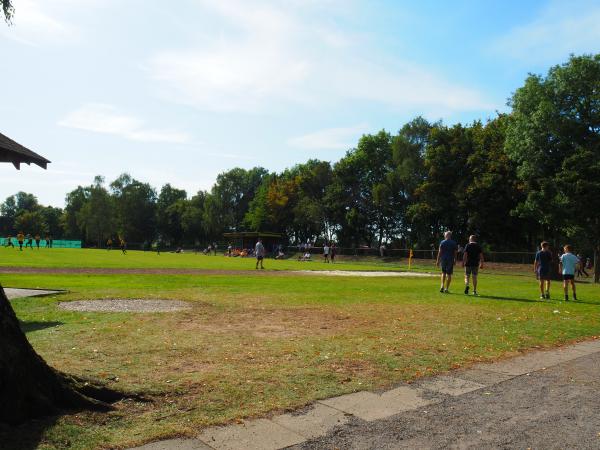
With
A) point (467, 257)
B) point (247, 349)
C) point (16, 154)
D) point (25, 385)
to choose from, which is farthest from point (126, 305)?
point (467, 257)

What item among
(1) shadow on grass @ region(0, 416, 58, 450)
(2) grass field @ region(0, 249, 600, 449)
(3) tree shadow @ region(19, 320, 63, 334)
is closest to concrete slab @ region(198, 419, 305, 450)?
(2) grass field @ region(0, 249, 600, 449)

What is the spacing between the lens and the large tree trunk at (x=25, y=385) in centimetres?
381

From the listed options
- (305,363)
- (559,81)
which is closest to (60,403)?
(305,363)

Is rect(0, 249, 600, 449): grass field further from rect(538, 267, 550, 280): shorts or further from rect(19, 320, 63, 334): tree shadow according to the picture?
rect(538, 267, 550, 280): shorts

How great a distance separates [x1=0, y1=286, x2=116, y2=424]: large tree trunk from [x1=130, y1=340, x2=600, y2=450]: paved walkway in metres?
1.04

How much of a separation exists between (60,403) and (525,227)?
52.2m

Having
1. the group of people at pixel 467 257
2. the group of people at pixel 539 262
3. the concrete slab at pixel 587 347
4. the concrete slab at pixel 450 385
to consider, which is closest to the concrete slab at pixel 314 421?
the concrete slab at pixel 450 385

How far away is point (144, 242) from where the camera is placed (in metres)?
127

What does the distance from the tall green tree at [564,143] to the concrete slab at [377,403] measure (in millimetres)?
30712

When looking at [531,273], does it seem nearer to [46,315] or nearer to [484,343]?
[484,343]

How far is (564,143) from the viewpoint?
3459 cm

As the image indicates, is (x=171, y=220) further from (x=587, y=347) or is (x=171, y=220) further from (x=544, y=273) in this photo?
(x=587, y=347)

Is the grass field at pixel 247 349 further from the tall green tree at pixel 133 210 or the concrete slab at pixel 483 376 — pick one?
the tall green tree at pixel 133 210

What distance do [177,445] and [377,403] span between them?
2.11 meters
